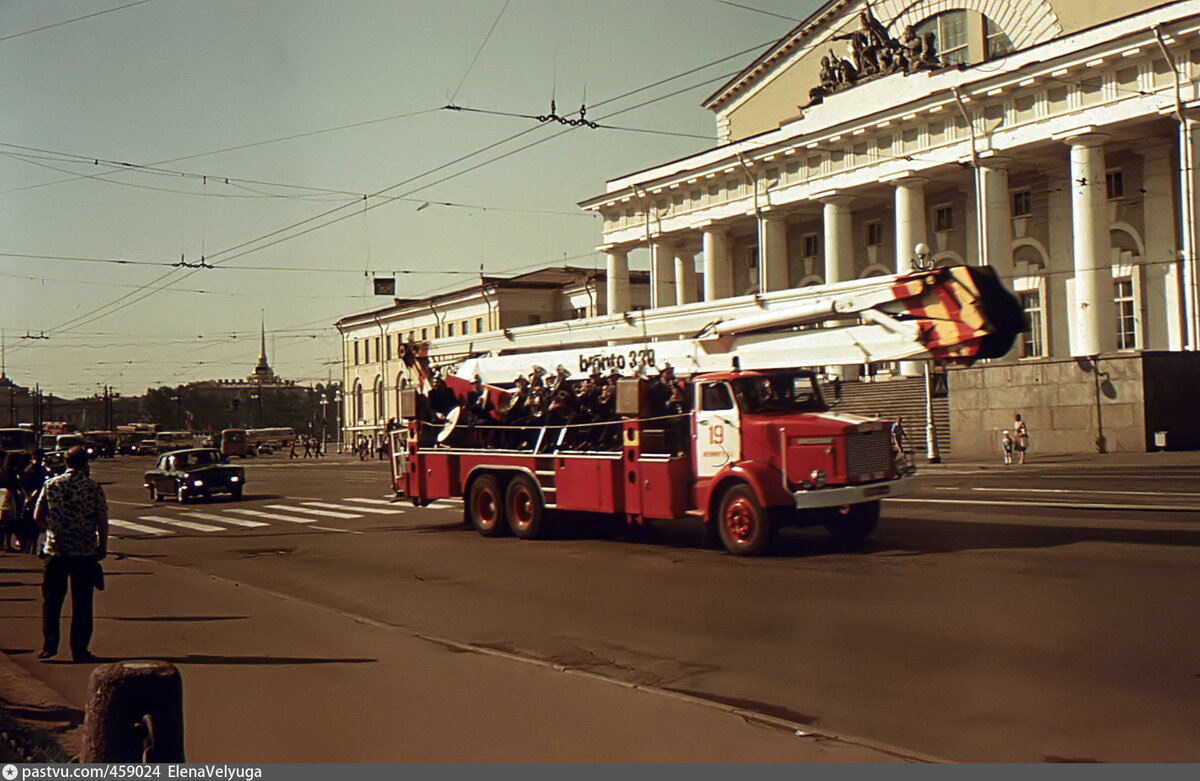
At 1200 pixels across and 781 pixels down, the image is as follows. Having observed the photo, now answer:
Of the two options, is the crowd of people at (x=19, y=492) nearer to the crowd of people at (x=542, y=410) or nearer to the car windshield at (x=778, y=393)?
the crowd of people at (x=542, y=410)

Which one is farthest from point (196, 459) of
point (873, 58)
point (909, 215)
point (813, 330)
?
point (873, 58)

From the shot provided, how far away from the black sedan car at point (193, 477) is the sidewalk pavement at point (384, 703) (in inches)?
946

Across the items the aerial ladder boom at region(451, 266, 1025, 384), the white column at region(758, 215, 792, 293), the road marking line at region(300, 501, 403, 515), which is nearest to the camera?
the aerial ladder boom at region(451, 266, 1025, 384)

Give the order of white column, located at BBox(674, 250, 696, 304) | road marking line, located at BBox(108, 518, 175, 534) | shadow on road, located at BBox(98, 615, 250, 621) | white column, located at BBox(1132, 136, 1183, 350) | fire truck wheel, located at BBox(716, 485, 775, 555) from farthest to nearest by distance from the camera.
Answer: white column, located at BBox(674, 250, 696, 304) → white column, located at BBox(1132, 136, 1183, 350) → road marking line, located at BBox(108, 518, 175, 534) → fire truck wheel, located at BBox(716, 485, 775, 555) → shadow on road, located at BBox(98, 615, 250, 621)

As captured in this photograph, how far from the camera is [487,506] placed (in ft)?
67.1

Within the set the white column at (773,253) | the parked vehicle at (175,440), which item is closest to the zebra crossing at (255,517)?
the white column at (773,253)

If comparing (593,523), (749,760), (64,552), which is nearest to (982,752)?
(749,760)

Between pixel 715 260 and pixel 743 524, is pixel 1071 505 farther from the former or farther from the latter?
pixel 715 260

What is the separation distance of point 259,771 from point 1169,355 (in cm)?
3755

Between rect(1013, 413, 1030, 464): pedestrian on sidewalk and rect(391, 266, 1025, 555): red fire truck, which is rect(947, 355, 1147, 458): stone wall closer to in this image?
rect(1013, 413, 1030, 464): pedestrian on sidewalk

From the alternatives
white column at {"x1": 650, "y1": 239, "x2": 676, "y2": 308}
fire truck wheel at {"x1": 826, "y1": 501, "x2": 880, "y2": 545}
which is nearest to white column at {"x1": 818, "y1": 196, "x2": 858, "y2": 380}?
white column at {"x1": 650, "y1": 239, "x2": 676, "y2": 308}

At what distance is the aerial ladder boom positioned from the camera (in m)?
14.4

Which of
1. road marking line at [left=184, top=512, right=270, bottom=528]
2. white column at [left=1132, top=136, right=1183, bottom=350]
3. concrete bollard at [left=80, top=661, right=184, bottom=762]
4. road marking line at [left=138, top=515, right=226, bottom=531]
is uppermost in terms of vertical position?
white column at [left=1132, top=136, right=1183, bottom=350]

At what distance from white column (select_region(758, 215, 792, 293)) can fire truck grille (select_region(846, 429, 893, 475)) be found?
40.3 meters
